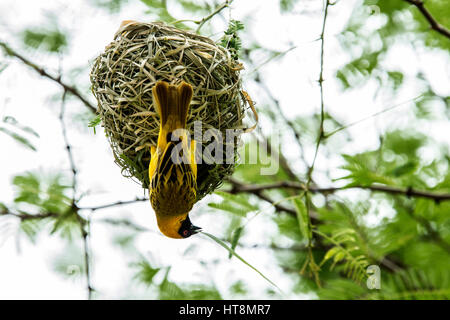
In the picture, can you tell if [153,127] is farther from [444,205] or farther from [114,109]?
[444,205]

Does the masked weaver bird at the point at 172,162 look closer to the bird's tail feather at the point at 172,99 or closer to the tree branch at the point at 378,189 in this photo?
the bird's tail feather at the point at 172,99

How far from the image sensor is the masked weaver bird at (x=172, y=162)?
5.20 ft

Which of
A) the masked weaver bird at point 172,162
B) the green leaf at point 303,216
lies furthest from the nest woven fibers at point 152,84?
the green leaf at point 303,216

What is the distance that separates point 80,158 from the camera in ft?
9.71

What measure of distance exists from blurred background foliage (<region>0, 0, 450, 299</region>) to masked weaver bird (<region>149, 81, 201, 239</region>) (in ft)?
1.05

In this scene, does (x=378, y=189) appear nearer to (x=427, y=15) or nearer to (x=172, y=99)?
(x=427, y=15)

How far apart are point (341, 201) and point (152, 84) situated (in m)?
1.67

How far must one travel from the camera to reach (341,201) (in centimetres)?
300

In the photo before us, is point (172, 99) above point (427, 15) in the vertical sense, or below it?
below

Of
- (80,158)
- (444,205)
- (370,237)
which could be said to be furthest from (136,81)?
(444,205)

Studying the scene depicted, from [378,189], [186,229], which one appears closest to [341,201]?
[378,189]

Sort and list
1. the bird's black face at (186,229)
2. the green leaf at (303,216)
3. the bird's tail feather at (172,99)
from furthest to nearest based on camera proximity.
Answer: the green leaf at (303,216) → the bird's black face at (186,229) → the bird's tail feather at (172,99)

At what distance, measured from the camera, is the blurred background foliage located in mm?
2281

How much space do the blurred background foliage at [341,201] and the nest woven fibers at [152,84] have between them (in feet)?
0.60
